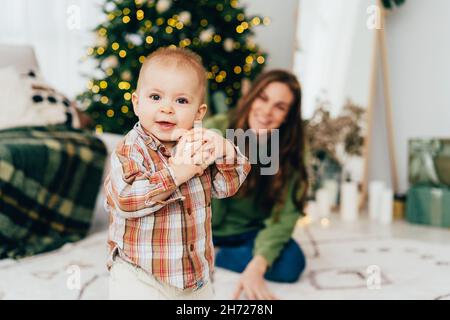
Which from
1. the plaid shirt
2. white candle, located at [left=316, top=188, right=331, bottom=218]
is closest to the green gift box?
white candle, located at [left=316, top=188, right=331, bottom=218]

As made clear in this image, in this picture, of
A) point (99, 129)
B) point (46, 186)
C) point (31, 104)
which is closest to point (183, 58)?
point (46, 186)

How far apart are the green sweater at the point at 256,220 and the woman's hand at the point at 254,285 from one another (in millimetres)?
63

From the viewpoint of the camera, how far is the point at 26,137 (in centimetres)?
194

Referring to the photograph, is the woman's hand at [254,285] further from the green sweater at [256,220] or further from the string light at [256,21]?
the string light at [256,21]

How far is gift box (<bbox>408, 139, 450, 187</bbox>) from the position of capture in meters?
2.69

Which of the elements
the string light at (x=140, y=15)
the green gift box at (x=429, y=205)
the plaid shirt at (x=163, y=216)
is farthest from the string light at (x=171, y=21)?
the plaid shirt at (x=163, y=216)

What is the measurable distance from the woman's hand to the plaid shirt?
24.4 inches

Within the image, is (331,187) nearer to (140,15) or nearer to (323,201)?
(323,201)

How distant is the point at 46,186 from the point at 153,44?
86 cm

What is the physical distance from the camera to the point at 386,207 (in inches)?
108

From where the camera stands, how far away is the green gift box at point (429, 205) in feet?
8.61
